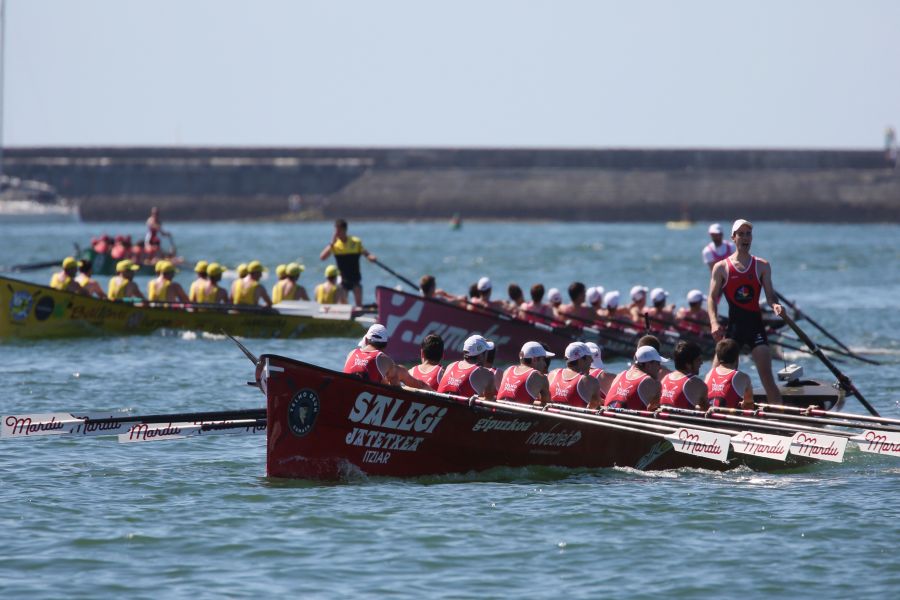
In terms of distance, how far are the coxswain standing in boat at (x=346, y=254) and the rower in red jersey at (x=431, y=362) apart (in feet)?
38.7

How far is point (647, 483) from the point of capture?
1447 cm

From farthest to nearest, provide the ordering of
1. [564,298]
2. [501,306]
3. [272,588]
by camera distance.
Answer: [564,298], [501,306], [272,588]

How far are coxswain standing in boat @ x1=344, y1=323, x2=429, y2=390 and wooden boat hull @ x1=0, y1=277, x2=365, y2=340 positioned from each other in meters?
12.4

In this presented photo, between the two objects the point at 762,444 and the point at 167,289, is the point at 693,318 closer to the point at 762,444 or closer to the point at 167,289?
the point at 167,289

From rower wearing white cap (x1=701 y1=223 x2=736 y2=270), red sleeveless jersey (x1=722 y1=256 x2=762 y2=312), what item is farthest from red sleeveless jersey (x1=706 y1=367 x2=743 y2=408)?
rower wearing white cap (x1=701 y1=223 x2=736 y2=270)

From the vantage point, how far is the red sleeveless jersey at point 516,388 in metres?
15.2

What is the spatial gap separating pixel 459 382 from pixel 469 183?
4050 inches

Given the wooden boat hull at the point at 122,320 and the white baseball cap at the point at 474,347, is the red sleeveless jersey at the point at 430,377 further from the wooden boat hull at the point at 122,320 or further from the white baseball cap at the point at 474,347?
the wooden boat hull at the point at 122,320

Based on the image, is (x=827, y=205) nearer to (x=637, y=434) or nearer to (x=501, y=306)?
(x=501, y=306)

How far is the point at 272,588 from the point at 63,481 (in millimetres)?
4473

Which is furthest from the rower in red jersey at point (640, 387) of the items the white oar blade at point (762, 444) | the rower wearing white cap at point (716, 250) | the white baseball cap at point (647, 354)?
the rower wearing white cap at point (716, 250)

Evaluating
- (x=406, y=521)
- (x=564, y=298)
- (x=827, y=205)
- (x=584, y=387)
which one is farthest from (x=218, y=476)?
(x=827, y=205)

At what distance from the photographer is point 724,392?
15.3m

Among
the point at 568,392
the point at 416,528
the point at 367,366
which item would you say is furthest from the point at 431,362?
the point at 416,528
